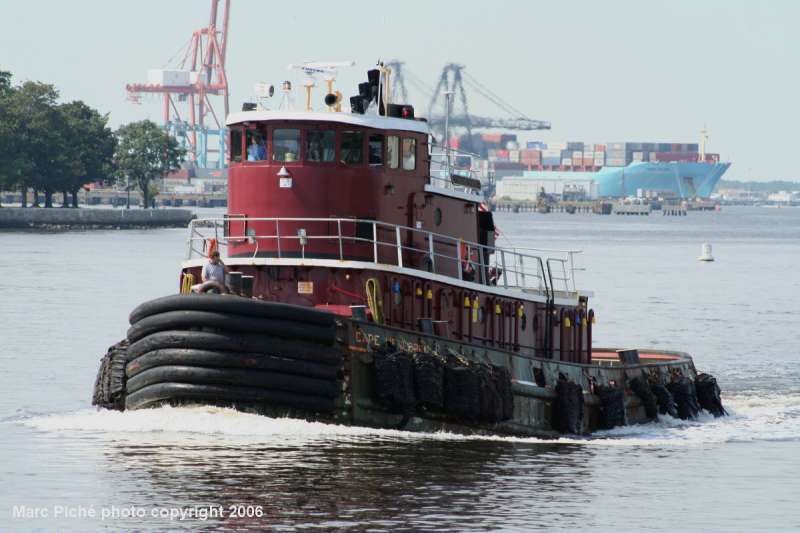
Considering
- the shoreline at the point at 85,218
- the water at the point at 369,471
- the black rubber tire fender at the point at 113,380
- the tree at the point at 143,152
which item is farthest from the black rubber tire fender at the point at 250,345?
the tree at the point at 143,152

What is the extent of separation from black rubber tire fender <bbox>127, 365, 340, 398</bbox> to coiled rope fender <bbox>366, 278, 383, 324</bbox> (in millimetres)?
1529

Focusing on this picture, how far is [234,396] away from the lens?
23.9 m

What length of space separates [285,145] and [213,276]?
2.92 metres

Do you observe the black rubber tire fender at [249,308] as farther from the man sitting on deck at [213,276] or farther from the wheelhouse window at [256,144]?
the wheelhouse window at [256,144]

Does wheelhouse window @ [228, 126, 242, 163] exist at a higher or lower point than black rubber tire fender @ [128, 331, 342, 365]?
higher

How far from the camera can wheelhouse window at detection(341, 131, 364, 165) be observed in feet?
86.3

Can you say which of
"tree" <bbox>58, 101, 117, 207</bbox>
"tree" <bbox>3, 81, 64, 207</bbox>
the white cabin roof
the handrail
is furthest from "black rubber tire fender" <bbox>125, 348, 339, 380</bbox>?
"tree" <bbox>58, 101, 117, 207</bbox>

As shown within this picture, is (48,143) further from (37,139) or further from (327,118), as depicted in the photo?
(327,118)

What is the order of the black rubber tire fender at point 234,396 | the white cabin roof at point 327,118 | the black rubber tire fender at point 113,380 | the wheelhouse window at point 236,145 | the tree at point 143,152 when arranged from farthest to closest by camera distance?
the tree at point 143,152, the wheelhouse window at point 236,145, the white cabin roof at point 327,118, the black rubber tire fender at point 113,380, the black rubber tire fender at point 234,396

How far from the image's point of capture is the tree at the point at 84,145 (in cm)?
14375

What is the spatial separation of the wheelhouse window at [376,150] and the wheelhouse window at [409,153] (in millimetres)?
633

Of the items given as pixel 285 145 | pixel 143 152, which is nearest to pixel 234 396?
pixel 285 145

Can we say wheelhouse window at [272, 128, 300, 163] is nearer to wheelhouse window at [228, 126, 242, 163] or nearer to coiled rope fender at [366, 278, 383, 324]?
wheelhouse window at [228, 126, 242, 163]

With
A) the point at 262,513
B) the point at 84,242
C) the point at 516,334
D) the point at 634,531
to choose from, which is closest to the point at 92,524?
the point at 262,513
